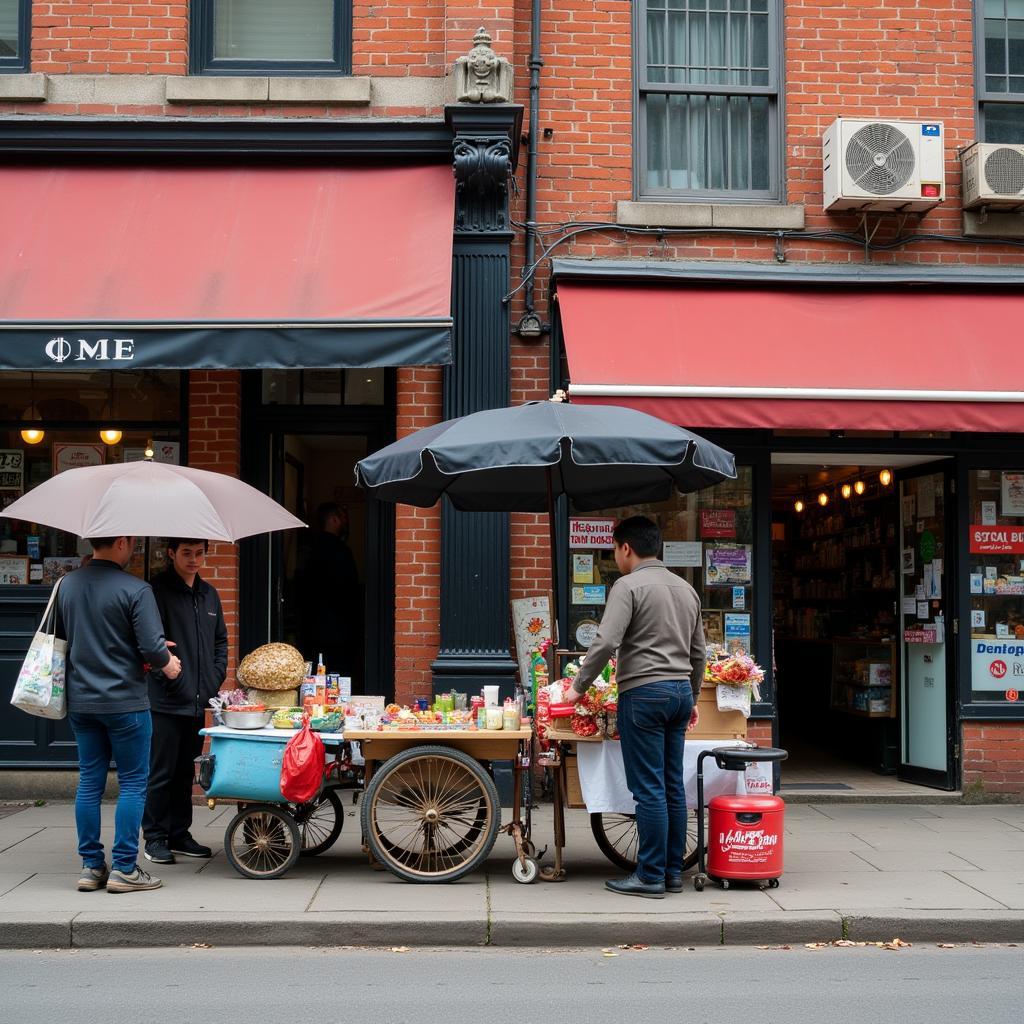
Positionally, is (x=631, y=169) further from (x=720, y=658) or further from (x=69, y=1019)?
(x=69, y=1019)

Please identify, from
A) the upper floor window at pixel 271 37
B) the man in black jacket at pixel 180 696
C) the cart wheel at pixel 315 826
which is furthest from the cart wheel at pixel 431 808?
the upper floor window at pixel 271 37

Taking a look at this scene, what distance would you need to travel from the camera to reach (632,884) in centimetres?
684

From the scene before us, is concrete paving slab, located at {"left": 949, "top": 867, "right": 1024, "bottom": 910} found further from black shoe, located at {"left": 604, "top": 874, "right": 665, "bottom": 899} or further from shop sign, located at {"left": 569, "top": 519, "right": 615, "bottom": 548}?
shop sign, located at {"left": 569, "top": 519, "right": 615, "bottom": 548}

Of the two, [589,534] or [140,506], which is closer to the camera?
[140,506]

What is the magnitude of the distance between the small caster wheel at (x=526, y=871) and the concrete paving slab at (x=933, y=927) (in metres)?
1.76

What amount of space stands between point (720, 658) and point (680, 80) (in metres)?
5.09

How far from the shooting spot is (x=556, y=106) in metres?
10.0

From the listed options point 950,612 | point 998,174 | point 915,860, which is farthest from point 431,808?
point 998,174

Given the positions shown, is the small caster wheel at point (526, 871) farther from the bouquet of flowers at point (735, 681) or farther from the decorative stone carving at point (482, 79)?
the decorative stone carving at point (482, 79)

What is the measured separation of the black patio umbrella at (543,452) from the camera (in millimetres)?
6656

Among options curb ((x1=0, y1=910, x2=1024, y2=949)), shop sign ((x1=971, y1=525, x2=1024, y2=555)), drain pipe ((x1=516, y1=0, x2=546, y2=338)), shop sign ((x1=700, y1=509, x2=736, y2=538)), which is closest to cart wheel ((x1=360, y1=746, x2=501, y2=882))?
curb ((x1=0, y1=910, x2=1024, y2=949))

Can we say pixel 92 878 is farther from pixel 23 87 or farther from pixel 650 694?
pixel 23 87

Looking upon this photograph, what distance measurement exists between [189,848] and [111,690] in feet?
5.03

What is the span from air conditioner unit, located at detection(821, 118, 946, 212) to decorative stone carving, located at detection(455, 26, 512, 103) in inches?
104
